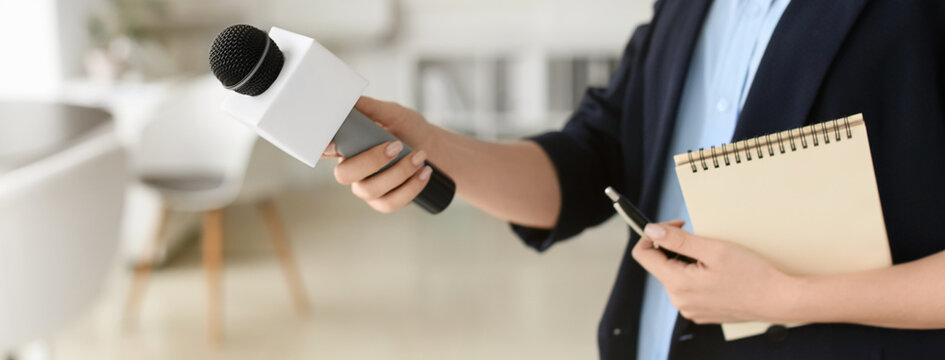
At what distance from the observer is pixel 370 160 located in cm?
64

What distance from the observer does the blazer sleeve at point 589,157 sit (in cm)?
93

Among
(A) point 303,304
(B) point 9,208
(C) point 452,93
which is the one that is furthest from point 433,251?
(B) point 9,208

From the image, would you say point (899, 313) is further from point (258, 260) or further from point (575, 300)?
point (258, 260)

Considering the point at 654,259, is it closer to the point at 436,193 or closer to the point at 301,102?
the point at 436,193

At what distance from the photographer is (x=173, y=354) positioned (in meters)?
2.43

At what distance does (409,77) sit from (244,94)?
3.64 meters

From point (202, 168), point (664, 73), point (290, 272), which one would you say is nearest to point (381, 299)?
point (290, 272)

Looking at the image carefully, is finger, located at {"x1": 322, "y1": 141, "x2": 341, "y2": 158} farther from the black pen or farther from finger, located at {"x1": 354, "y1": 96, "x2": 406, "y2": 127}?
the black pen

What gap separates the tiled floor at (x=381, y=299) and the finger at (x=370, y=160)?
185cm

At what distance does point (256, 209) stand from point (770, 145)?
3.69m

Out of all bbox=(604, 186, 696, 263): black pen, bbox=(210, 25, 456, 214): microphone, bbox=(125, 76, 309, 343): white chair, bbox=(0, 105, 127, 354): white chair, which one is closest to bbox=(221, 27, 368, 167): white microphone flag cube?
bbox=(210, 25, 456, 214): microphone

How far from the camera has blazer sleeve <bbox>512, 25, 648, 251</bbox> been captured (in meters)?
0.93

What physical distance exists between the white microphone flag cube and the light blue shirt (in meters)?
0.39

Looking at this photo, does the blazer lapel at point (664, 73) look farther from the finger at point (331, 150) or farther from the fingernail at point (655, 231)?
the finger at point (331, 150)
